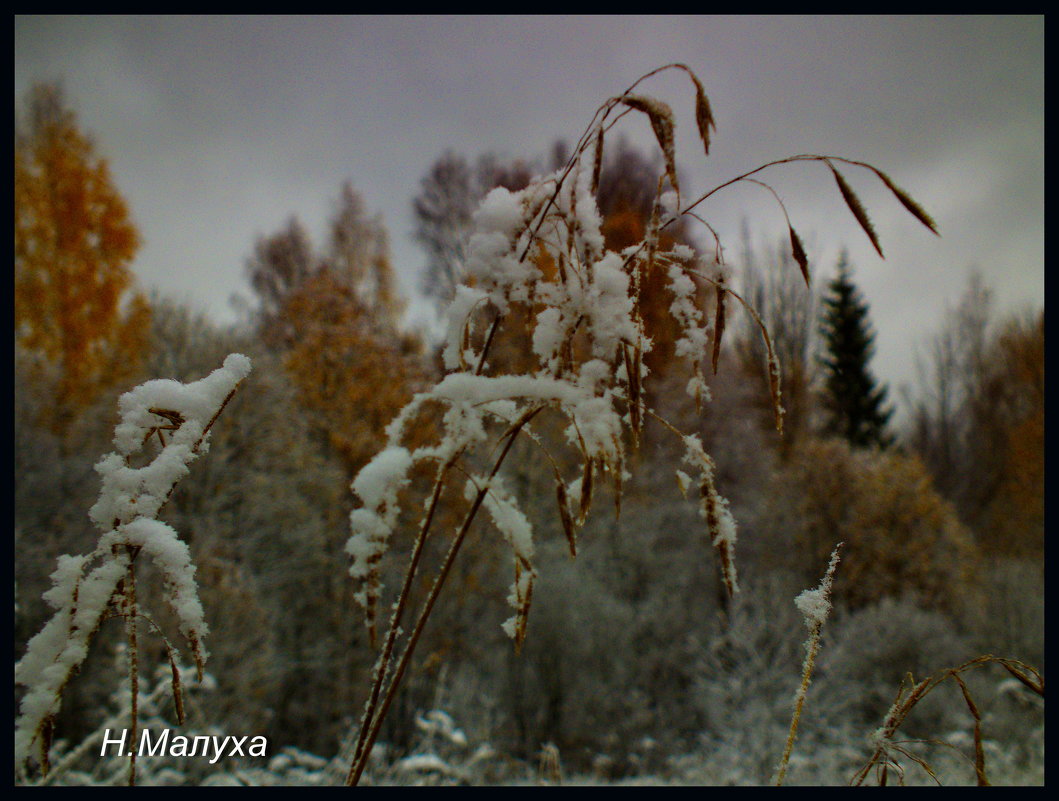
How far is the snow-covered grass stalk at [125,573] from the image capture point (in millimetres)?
562

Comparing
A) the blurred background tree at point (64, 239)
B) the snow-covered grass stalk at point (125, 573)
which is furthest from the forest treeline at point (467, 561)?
the snow-covered grass stalk at point (125, 573)

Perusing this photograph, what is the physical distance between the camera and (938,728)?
22.5 ft

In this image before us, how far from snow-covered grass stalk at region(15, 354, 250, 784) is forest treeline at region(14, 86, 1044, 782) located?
12.5 feet

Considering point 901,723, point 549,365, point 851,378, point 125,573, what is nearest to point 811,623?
point 901,723

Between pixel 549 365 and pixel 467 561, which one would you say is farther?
pixel 467 561

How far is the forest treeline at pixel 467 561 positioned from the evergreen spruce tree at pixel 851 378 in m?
8.99

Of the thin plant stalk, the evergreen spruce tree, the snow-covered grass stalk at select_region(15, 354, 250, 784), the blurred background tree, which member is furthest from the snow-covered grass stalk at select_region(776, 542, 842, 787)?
the evergreen spruce tree

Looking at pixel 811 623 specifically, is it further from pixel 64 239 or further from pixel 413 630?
pixel 64 239

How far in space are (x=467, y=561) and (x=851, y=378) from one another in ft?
54.9

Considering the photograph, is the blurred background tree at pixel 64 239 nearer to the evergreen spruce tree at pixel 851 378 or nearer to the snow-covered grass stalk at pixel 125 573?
the snow-covered grass stalk at pixel 125 573

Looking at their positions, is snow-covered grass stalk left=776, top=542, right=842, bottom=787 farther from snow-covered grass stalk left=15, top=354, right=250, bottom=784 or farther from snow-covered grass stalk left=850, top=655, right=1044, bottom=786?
snow-covered grass stalk left=15, top=354, right=250, bottom=784

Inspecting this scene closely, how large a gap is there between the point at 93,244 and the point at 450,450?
15.8 metres

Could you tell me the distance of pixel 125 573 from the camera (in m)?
0.58

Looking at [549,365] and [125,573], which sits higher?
[549,365]
